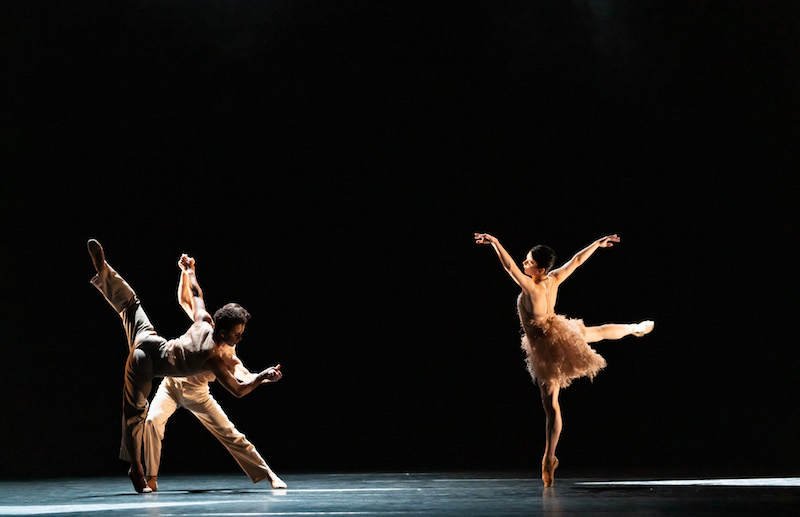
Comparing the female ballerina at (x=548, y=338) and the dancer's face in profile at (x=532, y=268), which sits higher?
the dancer's face in profile at (x=532, y=268)

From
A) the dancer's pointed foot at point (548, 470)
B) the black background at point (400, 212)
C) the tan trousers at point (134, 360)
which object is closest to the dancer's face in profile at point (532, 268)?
the dancer's pointed foot at point (548, 470)

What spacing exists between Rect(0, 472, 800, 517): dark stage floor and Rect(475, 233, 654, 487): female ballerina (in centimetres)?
35

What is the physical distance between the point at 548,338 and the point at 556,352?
0.07 m

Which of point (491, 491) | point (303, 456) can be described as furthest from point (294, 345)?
point (491, 491)

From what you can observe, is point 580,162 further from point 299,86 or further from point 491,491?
point 491,491

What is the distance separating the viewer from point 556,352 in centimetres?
414

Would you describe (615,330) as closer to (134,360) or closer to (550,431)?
(550,431)

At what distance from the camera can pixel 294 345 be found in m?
6.18

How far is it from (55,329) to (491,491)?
3.35 metres

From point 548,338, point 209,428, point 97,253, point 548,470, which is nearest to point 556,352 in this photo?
point 548,338

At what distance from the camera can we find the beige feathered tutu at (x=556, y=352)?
414 cm

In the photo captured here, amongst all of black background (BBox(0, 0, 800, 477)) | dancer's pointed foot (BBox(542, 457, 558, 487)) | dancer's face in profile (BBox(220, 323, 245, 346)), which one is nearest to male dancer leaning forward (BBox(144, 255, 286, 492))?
dancer's face in profile (BBox(220, 323, 245, 346))

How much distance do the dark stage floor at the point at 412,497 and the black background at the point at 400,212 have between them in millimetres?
1349

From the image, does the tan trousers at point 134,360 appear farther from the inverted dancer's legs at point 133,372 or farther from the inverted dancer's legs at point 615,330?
the inverted dancer's legs at point 615,330
